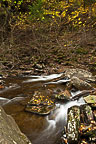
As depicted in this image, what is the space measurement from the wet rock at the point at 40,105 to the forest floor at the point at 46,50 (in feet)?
15.6

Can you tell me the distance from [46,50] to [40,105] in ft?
27.8

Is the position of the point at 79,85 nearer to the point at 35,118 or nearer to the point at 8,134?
the point at 35,118

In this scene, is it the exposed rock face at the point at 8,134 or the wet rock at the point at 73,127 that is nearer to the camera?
the exposed rock face at the point at 8,134

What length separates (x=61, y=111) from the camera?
455 cm

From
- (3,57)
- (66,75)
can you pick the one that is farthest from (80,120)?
(3,57)

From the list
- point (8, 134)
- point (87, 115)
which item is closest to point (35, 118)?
point (87, 115)

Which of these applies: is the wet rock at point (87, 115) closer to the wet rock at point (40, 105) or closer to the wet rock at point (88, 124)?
the wet rock at point (88, 124)

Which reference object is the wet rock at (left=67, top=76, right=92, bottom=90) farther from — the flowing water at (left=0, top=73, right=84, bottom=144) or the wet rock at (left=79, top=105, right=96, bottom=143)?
the wet rock at (left=79, top=105, right=96, bottom=143)

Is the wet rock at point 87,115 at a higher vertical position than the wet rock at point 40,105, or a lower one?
higher

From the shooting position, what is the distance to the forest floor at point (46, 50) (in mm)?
10336

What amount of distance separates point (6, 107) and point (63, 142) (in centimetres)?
260

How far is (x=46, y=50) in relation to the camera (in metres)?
12.3

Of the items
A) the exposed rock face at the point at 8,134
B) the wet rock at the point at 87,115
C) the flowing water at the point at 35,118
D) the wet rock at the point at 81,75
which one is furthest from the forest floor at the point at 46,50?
the exposed rock face at the point at 8,134

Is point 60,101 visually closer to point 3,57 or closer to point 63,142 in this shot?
point 63,142
